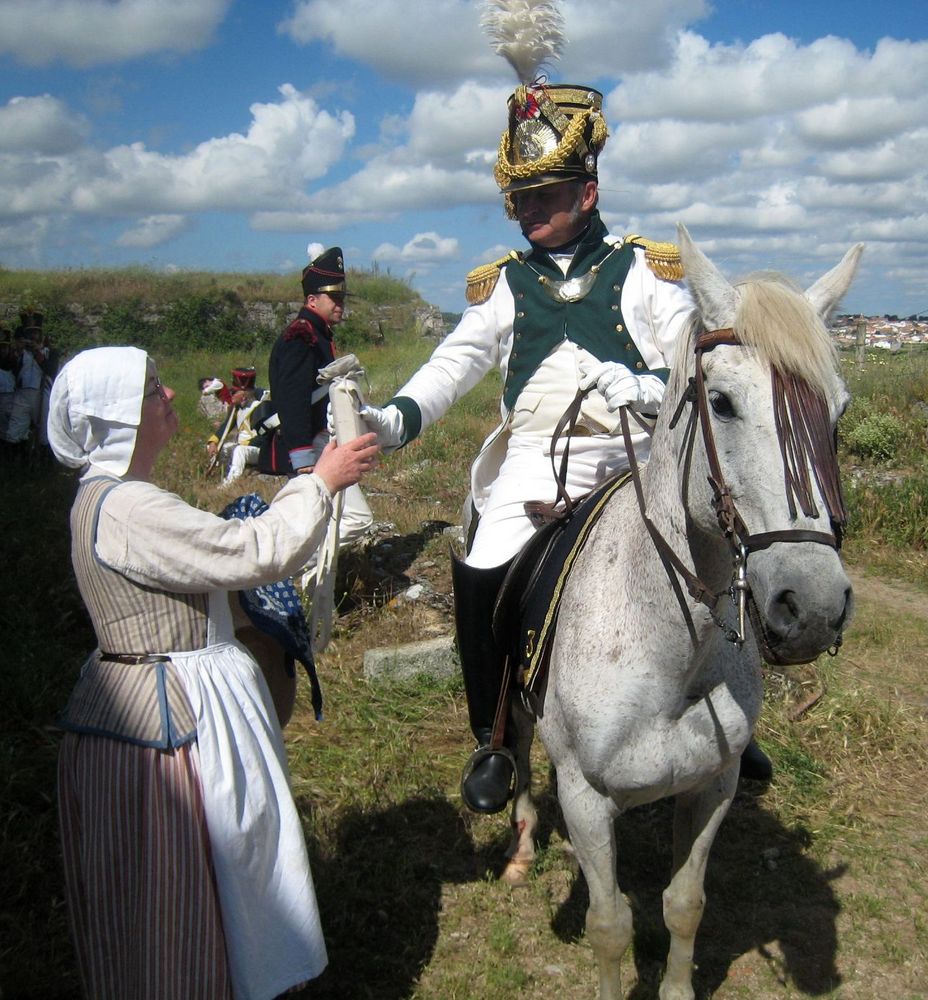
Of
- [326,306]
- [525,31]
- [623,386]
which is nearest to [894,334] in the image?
[326,306]

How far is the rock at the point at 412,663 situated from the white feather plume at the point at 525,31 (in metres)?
3.14

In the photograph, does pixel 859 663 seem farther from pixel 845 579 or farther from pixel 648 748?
pixel 845 579

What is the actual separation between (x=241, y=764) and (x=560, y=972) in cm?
167

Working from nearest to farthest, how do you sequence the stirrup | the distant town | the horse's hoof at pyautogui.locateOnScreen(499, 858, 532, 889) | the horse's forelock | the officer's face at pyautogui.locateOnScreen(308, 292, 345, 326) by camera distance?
the horse's forelock, the stirrup, the horse's hoof at pyautogui.locateOnScreen(499, 858, 532, 889), the officer's face at pyautogui.locateOnScreen(308, 292, 345, 326), the distant town

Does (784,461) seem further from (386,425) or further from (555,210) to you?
(555,210)

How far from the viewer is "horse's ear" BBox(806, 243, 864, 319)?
2.27 m

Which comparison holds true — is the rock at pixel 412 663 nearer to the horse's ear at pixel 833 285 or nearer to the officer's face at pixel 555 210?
the officer's face at pixel 555 210

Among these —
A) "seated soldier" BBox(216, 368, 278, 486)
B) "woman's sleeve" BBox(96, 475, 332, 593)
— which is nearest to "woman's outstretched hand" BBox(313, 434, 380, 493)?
"woman's sleeve" BBox(96, 475, 332, 593)

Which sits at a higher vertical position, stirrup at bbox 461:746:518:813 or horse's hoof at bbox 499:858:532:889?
stirrup at bbox 461:746:518:813

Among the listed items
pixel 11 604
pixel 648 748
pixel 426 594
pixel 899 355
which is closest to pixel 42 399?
pixel 11 604

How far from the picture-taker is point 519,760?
389 cm

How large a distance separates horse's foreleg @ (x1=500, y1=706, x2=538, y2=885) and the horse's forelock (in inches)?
87.1

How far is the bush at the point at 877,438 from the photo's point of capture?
9.91 meters

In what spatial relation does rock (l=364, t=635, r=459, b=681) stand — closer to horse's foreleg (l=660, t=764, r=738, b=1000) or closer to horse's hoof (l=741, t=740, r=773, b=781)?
horse's hoof (l=741, t=740, r=773, b=781)
